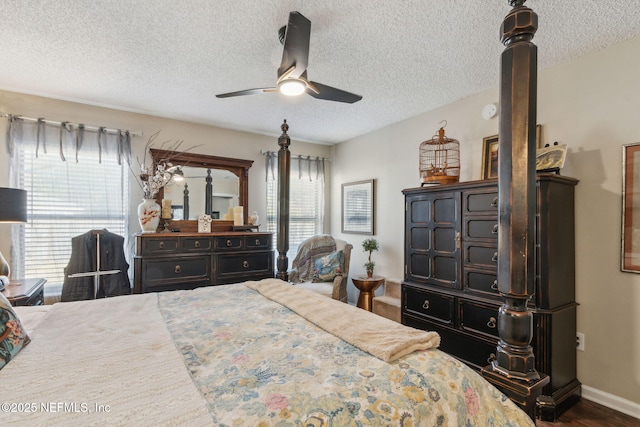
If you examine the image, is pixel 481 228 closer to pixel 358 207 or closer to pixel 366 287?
pixel 366 287

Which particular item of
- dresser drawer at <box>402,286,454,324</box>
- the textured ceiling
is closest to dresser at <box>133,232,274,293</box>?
the textured ceiling

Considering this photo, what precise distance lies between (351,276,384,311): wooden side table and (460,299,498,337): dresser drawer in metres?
1.36

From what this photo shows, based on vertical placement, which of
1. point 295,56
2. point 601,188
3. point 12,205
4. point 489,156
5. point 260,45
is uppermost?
point 260,45

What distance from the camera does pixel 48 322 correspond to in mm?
1491

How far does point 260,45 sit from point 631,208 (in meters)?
2.81

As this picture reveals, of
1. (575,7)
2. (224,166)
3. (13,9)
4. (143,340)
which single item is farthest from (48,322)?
(575,7)

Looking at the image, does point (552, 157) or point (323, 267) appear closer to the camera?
point (552, 157)

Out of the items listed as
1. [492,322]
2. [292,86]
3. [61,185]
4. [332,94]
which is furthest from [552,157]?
[61,185]

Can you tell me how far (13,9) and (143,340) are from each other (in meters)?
2.12

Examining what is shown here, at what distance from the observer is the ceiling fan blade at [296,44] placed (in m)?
1.72

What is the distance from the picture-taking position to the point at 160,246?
10.3ft

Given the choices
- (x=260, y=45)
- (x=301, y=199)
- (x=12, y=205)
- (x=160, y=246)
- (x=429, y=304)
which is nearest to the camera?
(x=260, y=45)

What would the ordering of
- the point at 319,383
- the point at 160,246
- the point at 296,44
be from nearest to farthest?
the point at 319,383 < the point at 296,44 < the point at 160,246

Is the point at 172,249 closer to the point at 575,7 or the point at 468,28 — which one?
the point at 468,28
